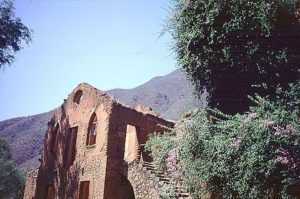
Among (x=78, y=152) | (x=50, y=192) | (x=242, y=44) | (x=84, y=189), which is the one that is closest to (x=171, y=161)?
(x=242, y=44)

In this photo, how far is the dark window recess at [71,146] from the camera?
20.6m

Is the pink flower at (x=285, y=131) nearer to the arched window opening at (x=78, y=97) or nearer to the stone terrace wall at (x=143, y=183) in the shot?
the stone terrace wall at (x=143, y=183)

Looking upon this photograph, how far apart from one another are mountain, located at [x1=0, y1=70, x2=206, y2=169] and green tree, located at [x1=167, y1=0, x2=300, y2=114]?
3512 cm

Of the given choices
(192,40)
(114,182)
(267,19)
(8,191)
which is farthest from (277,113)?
(8,191)

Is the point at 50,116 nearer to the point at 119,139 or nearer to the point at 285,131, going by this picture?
the point at 119,139

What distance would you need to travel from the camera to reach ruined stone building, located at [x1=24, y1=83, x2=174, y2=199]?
17156 millimetres

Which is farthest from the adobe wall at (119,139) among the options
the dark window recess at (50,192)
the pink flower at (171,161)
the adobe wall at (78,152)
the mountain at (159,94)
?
the mountain at (159,94)

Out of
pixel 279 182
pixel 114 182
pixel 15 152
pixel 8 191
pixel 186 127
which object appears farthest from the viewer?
pixel 15 152

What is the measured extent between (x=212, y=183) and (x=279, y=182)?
84.2 inches

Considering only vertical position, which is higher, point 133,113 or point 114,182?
point 133,113

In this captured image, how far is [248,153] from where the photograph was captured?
1020 cm

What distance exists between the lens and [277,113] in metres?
10.9

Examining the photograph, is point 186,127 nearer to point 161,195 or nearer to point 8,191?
point 161,195

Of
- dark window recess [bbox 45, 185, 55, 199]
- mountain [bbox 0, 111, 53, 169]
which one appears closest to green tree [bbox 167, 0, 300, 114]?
dark window recess [bbox 45, 185, 55, 199]
